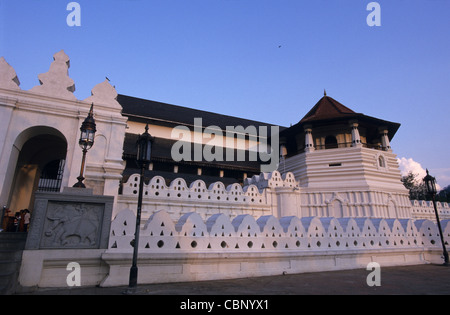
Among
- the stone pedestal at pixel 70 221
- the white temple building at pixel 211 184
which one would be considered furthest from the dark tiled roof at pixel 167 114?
the stone pedestal at pixel 70 221

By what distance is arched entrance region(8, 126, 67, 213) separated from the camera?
1445 cm

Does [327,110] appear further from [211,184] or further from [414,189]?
[414,189]

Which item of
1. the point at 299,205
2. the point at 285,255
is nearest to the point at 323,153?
the point at 299,205

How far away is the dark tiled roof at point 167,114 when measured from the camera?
21.1m

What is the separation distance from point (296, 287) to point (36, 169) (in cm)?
1648

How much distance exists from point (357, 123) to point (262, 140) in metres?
8.86

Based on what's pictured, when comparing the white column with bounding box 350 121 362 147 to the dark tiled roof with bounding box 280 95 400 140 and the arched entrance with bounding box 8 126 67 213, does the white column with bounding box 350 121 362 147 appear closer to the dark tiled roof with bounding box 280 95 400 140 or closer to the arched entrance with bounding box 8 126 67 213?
the dark tiled roof with bounding box 280 95 400 140

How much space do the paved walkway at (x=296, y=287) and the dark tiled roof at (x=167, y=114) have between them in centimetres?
1587

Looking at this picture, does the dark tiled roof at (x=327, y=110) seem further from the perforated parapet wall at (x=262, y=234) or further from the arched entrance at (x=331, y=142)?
the perforated parapet wall at (x=262, y=234)

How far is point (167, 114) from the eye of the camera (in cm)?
2395

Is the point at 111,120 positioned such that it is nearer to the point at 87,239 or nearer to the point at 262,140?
the point at 87,239

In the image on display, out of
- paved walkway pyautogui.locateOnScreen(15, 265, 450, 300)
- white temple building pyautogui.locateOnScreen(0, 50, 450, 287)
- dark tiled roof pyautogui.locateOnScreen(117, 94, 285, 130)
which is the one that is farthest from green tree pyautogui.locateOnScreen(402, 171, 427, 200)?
paved walkway pyautogui.locateOnScreen(15, 265, 450, 300)

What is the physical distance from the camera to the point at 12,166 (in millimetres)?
11242

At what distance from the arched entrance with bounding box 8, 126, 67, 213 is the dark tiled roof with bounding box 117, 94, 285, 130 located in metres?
5.65
